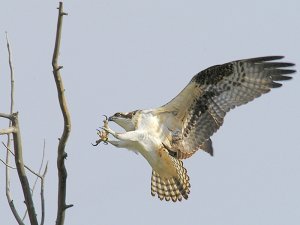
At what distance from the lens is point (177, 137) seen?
9.11 meters

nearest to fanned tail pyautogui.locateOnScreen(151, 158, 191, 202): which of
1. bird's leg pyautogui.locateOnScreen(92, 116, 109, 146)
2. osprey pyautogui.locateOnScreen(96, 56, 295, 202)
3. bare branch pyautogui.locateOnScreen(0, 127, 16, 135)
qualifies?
osprey pyautogui.locateOnScreen(96, 56, 295, 202)

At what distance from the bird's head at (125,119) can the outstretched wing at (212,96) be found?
1.49 feet

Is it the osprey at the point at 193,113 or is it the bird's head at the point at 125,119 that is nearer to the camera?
the osprey at the point at 193,113

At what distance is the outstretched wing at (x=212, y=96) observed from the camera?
28.6 feet

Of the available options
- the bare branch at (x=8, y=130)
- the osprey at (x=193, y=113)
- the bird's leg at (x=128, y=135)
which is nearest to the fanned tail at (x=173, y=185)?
the osprey at (x=193, y=113)

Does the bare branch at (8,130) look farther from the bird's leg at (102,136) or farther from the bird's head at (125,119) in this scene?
the bird's head at (125,119)

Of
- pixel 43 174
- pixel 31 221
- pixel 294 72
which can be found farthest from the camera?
pixel 294 72

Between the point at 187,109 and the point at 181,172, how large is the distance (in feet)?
3.00

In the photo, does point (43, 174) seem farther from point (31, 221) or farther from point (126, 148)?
point (126, 148)

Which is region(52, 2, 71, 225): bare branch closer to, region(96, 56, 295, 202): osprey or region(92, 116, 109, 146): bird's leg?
region(92, 116, 109, 146): bird's leg

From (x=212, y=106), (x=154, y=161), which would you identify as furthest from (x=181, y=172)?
(x=212, y=106)

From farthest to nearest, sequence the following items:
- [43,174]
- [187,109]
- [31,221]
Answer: [187,109]
[43,174]
[31,221]

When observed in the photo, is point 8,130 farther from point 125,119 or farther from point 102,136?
point 125,119

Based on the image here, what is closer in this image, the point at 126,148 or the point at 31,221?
the point at 31,221
